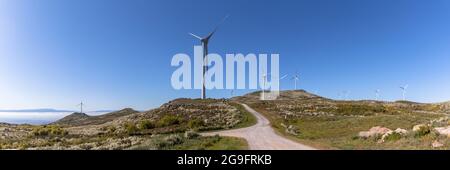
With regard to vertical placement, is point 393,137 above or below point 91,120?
above

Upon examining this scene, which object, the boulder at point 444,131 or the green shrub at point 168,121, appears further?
the green shrub at point 168,121

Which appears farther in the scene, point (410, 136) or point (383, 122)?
point (383, 122)

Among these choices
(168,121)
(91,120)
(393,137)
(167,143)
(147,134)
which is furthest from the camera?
(91,120)

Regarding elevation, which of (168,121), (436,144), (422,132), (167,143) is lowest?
(168,121)

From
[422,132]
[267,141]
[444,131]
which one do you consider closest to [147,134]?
[267,141]

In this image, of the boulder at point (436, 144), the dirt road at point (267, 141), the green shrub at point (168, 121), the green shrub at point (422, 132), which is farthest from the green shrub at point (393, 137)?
the green shrub at point (168, 121)

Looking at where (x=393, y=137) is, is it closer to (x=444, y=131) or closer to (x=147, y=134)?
(x=444, y=131)

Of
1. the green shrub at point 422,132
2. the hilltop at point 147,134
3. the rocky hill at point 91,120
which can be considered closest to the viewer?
the green shrub at point 422,132

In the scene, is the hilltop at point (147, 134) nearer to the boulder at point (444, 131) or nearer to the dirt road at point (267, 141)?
the dirt road at point (267, 141)

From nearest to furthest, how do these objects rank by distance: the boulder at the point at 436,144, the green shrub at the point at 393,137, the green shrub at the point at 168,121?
1. the boulder at the point at 436,144
2. the green shrub at the point at 393,137
3. the green shrub at the point at 168,121
